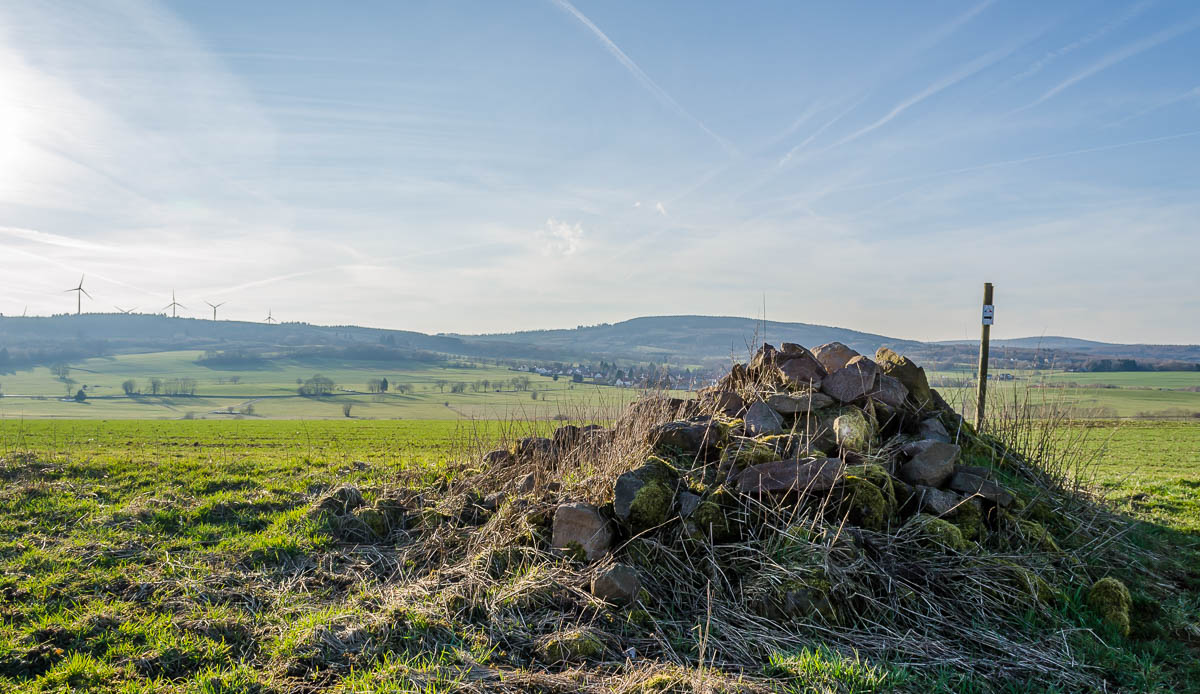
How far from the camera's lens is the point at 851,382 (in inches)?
293

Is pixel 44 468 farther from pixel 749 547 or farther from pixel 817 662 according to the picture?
pixel 817 662

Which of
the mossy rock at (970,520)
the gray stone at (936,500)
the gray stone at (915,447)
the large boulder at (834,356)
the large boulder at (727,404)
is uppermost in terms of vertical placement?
the large boulder at (834,356)

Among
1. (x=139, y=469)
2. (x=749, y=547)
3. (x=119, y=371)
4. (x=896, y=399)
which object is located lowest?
(x=119, y=371)

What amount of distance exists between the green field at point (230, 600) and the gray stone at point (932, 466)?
1.85 metres

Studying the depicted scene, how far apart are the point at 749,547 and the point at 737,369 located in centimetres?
339

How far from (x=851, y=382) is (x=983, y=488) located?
1771mm

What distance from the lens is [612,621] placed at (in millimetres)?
4961

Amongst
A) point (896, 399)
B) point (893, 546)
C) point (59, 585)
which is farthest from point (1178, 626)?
point (59, 585)

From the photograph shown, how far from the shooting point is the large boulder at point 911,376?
26.3ft

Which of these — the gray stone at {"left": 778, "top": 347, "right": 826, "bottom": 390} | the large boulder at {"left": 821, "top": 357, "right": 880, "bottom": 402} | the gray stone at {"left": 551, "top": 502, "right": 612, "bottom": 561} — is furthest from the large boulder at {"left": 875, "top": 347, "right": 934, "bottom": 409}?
the gray stone at {"left": 551, "top": 502, "right": 612, "bottom": 561}

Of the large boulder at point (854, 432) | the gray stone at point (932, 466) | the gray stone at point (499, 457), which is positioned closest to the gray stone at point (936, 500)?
the gray stone at point (932, 466)

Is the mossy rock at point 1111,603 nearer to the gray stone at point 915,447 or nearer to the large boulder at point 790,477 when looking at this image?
the gray stone at point 915,447

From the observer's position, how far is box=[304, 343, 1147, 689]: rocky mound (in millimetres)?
4711

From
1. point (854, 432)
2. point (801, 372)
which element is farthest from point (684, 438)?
point (801, 372)
